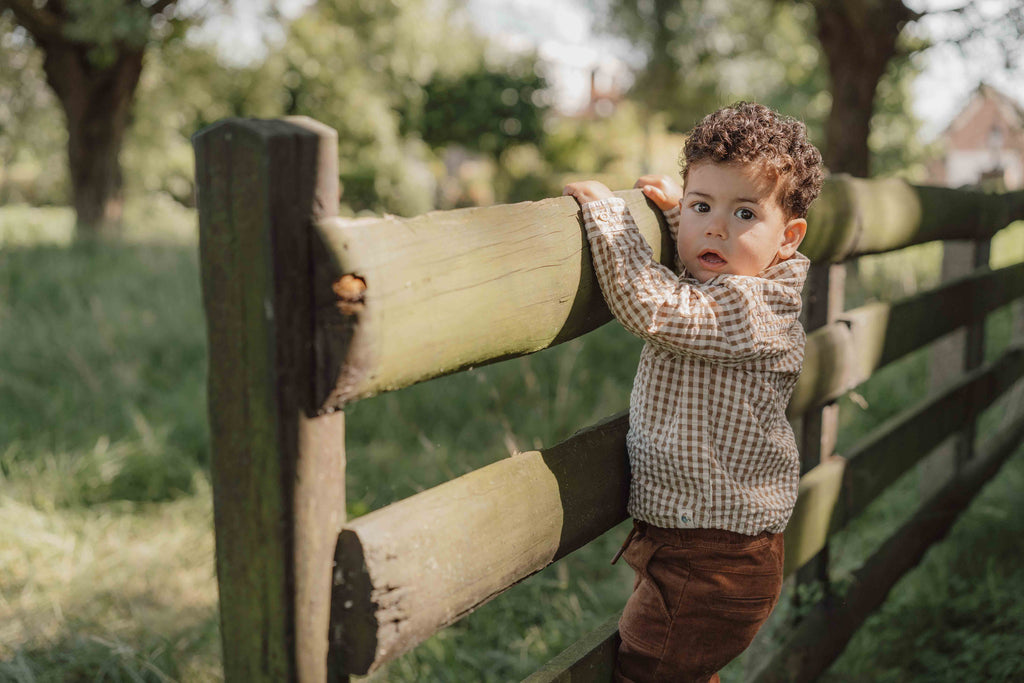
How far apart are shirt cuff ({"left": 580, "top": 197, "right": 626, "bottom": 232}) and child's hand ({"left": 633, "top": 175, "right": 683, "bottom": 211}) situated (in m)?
0.24

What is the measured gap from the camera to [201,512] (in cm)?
412

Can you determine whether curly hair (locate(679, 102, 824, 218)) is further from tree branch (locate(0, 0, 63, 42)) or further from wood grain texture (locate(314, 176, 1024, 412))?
tree branch (locate(0, 0, 63, 42))

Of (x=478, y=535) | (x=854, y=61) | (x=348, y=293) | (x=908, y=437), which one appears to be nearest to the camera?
(x=348, y=293)

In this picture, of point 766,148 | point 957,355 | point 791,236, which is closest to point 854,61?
point 957,355

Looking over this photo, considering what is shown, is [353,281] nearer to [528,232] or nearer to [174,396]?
[528,232]

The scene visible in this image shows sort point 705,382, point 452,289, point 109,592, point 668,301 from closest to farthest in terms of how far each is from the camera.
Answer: point 452,289 → point 668,301 → point 705,382 → point 109,592

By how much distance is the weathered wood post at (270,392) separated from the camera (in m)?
1.03

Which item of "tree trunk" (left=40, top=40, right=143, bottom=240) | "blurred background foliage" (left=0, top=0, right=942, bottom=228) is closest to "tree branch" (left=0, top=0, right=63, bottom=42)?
"tree trunk" (left=40, top=40, right=143, bottom=240)

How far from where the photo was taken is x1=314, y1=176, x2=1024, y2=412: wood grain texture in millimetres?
1058

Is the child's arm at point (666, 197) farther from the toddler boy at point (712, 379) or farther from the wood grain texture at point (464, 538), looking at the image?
the wood grain texture at point (464, 538)

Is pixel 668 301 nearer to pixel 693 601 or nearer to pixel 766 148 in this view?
pixel 766 148

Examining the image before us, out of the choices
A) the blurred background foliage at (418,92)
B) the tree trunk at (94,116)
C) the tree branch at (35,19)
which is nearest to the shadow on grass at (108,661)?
the tree trunk at (94,116)

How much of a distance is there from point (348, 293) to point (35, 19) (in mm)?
12044

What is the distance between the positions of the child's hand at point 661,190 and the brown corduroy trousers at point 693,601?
25.6 inches
